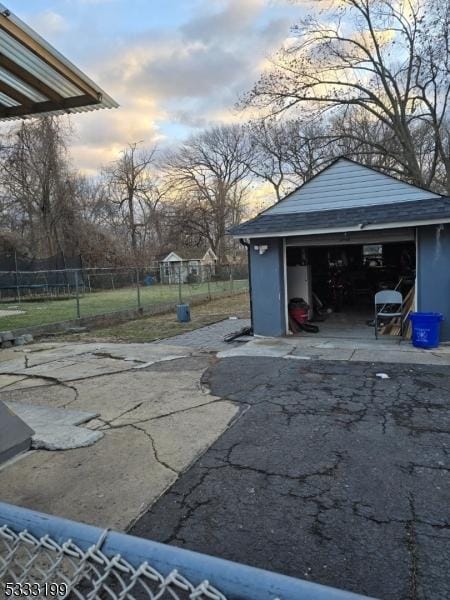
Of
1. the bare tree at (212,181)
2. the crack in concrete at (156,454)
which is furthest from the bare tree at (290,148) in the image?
the crack in concrete at (156,454)

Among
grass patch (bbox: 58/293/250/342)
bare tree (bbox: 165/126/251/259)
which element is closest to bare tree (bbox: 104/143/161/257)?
bare tree (bbox: 165/126/251/259)

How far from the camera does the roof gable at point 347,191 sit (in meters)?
9.23

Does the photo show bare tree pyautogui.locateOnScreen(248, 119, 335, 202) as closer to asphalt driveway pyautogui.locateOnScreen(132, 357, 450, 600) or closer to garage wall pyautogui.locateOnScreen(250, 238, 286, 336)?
garage wall pyautogui.locateOnScreen(250, 238, 286, 336)

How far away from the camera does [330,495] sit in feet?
9.57

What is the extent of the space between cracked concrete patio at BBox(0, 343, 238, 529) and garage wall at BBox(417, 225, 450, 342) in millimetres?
4707

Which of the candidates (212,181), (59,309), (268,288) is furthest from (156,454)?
(212,181)

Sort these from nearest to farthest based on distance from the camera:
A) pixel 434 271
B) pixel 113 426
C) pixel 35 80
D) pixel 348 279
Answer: pixel 35 80, pixel 113 426, pixel 434 271, pixel 348 279

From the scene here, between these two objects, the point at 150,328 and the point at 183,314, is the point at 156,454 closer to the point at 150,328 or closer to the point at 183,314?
the point at 150,328

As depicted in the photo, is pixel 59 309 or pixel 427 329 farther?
pixel 59 309

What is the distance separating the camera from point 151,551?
96 cm

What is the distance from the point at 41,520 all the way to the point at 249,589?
1.99 feet

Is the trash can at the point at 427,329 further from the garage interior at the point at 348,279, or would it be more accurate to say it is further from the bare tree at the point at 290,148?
the bare tree at the point at 290,148

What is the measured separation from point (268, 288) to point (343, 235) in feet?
7.37

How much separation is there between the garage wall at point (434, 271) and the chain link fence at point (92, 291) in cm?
939
